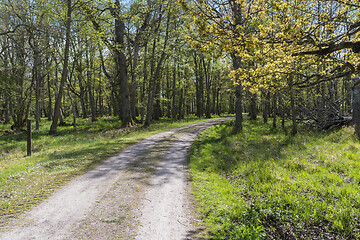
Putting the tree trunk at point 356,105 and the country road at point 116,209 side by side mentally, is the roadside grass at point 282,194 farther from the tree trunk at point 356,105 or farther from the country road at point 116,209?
the tree trunk at point 356,105

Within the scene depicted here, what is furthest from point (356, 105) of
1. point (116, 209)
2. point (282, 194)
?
point (116, 209)

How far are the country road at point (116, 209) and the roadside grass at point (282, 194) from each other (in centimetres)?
66

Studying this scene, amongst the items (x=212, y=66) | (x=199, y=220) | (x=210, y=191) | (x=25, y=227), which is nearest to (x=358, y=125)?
(x=210, y=191)

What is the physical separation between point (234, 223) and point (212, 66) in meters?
39.7

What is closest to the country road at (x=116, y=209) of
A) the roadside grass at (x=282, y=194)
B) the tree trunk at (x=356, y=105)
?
the roadside grass at (x=282, y=194)

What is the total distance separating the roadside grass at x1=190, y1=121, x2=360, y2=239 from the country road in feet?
2.16

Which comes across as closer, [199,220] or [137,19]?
[199,220]

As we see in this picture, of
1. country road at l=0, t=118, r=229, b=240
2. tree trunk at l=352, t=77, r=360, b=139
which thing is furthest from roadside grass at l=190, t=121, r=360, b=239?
tree trunk at l=352, t=77, r=360, b=139

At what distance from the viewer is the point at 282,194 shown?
557 centimetres

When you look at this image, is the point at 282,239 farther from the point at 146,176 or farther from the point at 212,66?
the point at 212,66

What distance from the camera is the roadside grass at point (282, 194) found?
14.4ft

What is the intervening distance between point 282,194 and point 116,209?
4322mm

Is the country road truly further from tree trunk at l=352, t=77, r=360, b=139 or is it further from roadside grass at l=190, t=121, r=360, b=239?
tree trunk at l=352, t=77, r=360, b=139

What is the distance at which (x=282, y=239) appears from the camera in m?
4.21
